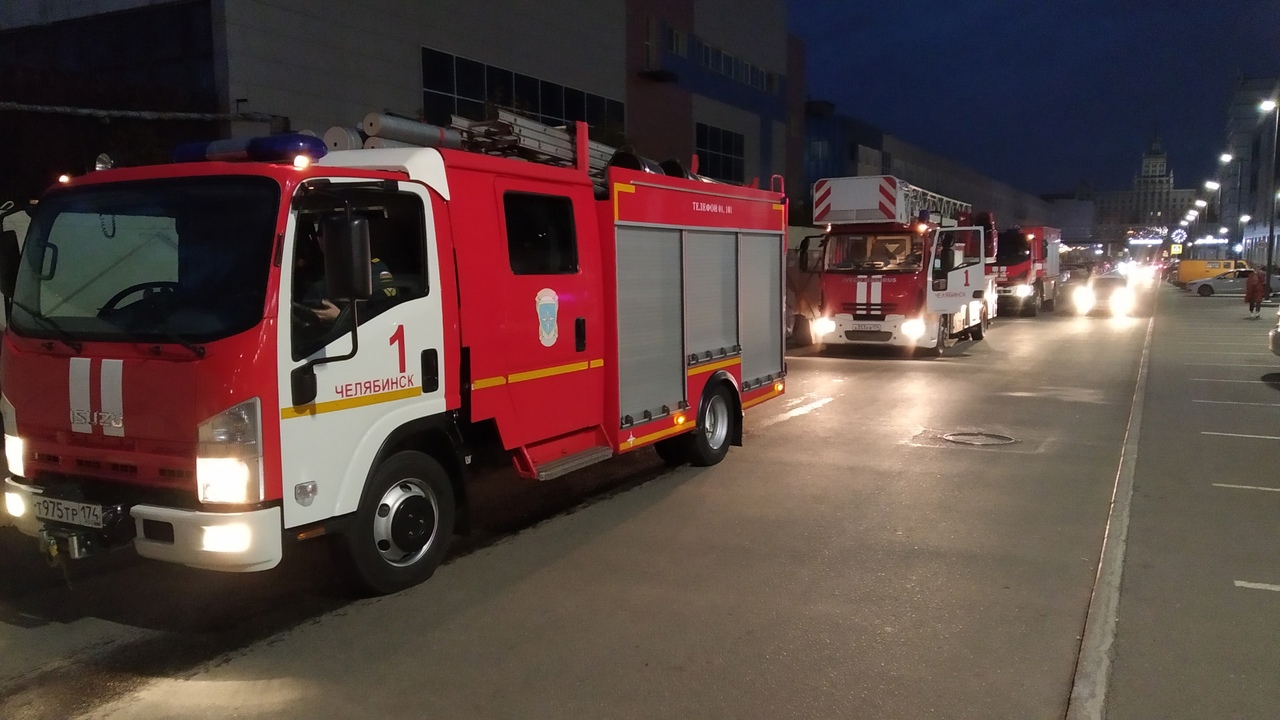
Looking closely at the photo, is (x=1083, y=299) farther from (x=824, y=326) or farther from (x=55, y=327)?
(x=55, y=327)

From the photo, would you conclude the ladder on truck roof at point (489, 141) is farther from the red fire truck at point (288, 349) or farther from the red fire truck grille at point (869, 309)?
the red fire truck grille at point (869, 309)

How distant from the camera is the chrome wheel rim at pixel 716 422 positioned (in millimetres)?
8850

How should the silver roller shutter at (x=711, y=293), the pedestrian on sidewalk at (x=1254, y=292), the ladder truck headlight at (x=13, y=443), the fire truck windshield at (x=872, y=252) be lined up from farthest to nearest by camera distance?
the pedestrian on sidewalk at (x=1254, y=292), the fire truck windshield at (x=872, y=252), the silver roller shutter at (x=711, y=293), the ladder truck headlight at (x=13, y=443)

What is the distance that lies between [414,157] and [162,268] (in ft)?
4.84

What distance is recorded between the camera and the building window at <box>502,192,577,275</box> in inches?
239

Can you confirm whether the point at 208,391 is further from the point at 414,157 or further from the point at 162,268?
the point at 414,157

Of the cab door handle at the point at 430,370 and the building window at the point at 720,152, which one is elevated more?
the building window at the point at 720,152

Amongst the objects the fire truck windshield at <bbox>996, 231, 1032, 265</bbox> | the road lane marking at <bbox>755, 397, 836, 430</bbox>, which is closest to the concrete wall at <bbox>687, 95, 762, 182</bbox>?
the fire truck windshield at <bbox>996, 231, 1032, 265</bbox>

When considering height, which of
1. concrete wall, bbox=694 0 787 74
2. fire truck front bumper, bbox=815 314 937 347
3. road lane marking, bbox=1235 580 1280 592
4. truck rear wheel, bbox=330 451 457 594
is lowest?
road lane marking, bbox=1235 580 1280 592

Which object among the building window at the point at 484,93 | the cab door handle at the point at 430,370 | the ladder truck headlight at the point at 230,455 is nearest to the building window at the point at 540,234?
the cab door handle at the point at 430,370

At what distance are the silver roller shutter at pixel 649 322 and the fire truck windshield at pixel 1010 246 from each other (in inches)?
679

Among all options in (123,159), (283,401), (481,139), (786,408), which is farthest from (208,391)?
(123,159)

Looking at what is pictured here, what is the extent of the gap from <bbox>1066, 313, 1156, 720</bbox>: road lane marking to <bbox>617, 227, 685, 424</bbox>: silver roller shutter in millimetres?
3475

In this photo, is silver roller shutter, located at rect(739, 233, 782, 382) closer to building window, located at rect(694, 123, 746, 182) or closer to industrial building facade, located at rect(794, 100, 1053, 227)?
building window, located at rect(694, 123, 746, 182)
